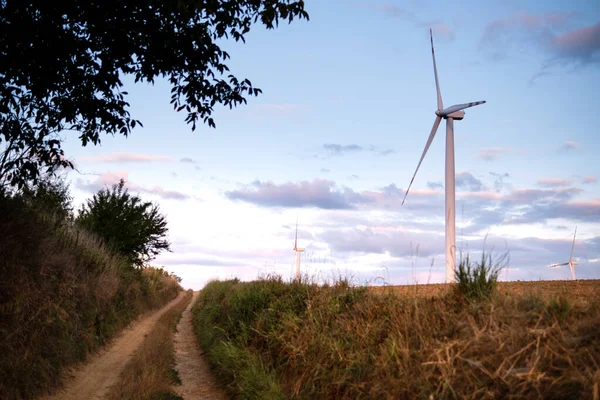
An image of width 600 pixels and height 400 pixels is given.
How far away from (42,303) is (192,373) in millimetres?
4342

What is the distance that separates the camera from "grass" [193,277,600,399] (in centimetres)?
558

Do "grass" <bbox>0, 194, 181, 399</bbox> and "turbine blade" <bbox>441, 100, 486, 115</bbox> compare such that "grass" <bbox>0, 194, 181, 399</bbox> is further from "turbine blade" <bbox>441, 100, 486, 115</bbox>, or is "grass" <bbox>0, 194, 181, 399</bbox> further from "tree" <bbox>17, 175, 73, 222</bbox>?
"turbine blade" <bbox>441, 100, 486, 115</bbox>

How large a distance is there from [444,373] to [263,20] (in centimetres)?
719

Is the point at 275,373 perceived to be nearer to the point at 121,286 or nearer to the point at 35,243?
the point at 35,243

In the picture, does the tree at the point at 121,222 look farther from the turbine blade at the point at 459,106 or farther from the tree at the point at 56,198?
the turbine blade at the point at 459,106

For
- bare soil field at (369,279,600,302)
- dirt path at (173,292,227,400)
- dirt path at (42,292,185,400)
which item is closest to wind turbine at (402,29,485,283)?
bare soil field at (369,279,600,302)

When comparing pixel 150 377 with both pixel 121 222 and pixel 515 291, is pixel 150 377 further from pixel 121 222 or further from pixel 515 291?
pixel 121 222

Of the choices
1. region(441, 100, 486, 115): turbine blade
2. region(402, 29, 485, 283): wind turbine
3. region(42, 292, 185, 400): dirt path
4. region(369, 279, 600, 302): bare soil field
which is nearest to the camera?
region(369, 279, 600, 302): bare soil field

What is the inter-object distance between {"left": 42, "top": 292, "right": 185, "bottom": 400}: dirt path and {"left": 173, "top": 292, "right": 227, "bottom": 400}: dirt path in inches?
61.8

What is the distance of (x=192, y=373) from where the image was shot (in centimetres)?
1412

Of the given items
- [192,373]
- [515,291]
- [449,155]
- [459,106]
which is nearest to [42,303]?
[192,373]

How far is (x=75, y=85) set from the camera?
10.6 metres

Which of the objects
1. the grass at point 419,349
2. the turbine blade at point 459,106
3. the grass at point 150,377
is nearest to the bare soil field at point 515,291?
the grass at point 419,349

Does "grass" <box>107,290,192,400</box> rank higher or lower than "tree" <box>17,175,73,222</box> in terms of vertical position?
lower
